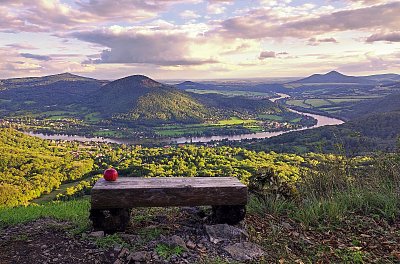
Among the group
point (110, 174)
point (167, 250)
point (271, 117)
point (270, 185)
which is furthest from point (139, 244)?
point (271, 117)

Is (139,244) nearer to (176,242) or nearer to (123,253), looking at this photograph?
(123,253)

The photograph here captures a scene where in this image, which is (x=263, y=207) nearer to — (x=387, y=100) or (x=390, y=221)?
(x=390, y=221)

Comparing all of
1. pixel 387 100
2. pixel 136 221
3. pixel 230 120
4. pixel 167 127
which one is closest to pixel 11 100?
pixel 167 127

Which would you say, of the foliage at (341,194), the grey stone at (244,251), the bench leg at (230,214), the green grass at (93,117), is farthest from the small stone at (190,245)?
the green grass at (93,117)

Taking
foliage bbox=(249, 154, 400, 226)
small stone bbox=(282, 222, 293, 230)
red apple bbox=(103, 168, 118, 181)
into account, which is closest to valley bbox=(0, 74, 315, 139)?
foliage bbox=(249, 154, 400, 226)

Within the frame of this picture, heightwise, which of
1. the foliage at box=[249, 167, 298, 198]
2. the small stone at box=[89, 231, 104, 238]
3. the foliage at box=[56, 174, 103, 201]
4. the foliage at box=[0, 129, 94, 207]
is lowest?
the foliage at box=[0, 129, 94, 207]

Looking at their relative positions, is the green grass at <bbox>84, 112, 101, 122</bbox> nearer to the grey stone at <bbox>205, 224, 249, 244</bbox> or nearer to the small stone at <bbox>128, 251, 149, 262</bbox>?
the grey stone at <bbox>205, 224, 249, 244</bbox>

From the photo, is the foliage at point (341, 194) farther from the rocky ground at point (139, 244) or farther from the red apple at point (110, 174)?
the red apple at point (110, 174)
